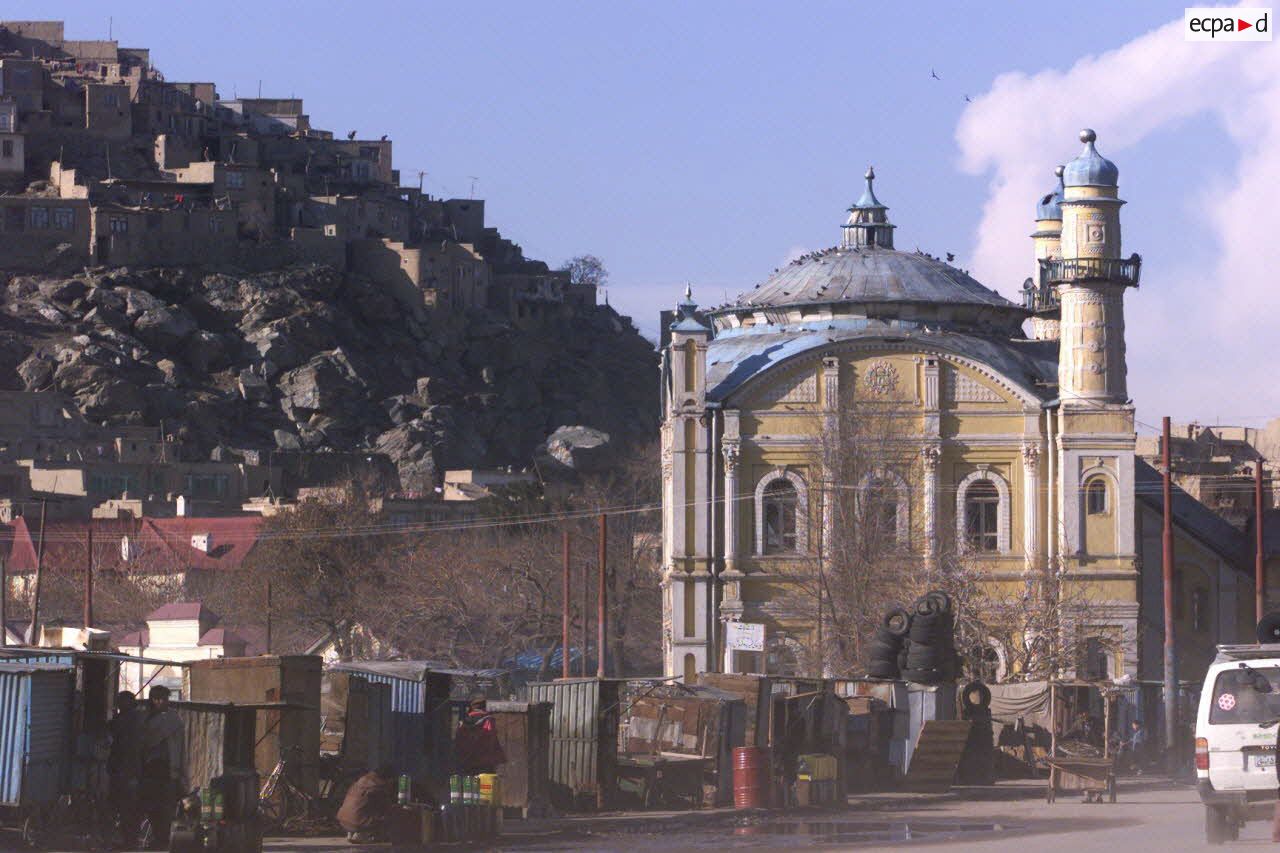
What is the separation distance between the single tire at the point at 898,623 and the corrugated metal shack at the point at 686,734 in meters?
8.68

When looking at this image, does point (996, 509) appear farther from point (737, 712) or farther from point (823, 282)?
point (737, 712)

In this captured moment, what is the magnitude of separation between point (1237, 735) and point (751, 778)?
11508 millimetres

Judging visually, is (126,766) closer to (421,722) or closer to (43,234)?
(421,722)

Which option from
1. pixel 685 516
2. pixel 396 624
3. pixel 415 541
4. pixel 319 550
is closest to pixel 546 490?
pixel 415 541

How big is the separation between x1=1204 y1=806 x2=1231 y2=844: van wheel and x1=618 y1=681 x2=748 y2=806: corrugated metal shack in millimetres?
11393

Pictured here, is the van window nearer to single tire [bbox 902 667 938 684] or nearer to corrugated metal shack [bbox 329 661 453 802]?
corrugated metal shack [bbox 329 661 453 802]

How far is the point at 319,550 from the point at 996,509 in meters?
29.3

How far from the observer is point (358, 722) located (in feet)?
119

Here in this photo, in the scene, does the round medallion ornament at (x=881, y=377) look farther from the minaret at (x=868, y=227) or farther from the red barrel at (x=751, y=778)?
the red barrel at (x=751, y=778)

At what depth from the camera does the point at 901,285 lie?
72438 mm

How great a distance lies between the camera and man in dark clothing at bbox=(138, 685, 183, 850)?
105 ft

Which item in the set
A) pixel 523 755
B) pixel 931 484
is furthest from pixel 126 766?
pixel 931 484

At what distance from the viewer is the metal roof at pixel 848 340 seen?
68938 millimetres

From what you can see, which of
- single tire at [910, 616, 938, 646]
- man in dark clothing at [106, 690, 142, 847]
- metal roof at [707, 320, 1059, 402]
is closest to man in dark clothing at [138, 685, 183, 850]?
man in dark clothing at [106, 690, 142, 847]
